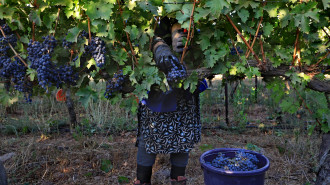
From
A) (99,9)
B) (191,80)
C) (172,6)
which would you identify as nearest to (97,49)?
(99,9)

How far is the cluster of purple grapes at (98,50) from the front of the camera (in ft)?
5.56

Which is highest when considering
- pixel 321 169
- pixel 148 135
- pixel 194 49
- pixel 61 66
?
pixel 194 49

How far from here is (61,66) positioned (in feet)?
6.01

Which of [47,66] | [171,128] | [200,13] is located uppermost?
[200,13]

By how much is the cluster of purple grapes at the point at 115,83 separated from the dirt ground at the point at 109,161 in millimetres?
1663

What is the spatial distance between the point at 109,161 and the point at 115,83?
2.04m

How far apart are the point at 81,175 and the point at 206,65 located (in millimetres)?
2230

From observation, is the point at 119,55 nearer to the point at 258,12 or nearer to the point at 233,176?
the point at 258,12

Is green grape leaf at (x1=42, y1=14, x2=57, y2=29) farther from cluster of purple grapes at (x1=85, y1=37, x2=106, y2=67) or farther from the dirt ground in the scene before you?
the dirt ground

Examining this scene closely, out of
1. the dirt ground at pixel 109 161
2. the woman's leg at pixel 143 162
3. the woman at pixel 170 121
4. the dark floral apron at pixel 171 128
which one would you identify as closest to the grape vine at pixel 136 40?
the woman at pixel 170 121

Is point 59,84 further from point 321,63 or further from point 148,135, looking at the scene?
point 321,63

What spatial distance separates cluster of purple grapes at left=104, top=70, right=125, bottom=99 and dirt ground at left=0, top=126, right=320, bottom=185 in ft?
5.46

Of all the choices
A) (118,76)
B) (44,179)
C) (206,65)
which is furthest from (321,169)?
(44,179)

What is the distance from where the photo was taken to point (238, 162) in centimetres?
238
